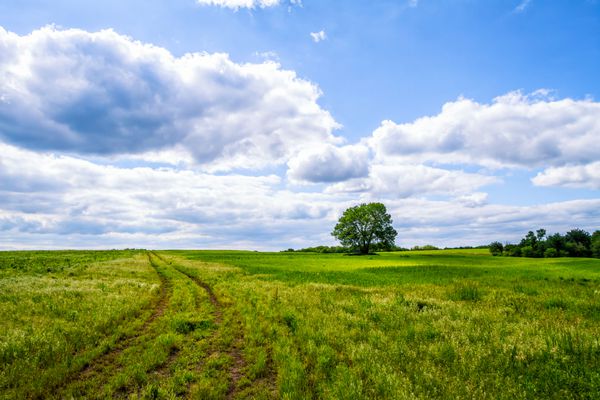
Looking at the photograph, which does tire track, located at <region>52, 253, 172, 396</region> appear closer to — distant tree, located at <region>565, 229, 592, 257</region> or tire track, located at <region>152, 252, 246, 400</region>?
tire track, located at <region>152, 252, 246, 400</region>

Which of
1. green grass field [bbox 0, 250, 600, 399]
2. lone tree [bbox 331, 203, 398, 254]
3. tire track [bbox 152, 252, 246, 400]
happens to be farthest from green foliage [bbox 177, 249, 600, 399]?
lone tree [bbox 331, 203, 398, 254]

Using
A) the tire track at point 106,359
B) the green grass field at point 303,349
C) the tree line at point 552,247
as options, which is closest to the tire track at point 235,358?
the green grass field at point 303,349

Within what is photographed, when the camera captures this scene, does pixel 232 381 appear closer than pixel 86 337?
Yes

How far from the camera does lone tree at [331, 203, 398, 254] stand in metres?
100

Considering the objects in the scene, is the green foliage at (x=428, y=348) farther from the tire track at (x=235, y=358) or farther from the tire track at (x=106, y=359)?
the tire track at (x=106, y=359)

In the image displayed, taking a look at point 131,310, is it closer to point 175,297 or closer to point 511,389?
point 175,297

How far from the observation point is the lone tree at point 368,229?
100m

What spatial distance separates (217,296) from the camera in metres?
19.5

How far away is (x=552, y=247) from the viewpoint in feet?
328

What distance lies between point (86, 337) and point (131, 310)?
13.3 ft

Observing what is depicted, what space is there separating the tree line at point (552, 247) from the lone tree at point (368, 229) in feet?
109

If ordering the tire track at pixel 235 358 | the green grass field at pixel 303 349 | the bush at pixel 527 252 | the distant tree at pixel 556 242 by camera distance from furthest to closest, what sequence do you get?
the distant tree at pixel 556 242
the bush at pixel 527 252
the tire track at pixel 235 358
the green grass field at pixel 303 349

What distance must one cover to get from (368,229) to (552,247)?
56739mm

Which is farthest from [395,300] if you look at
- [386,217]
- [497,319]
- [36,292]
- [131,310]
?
[386,217]
